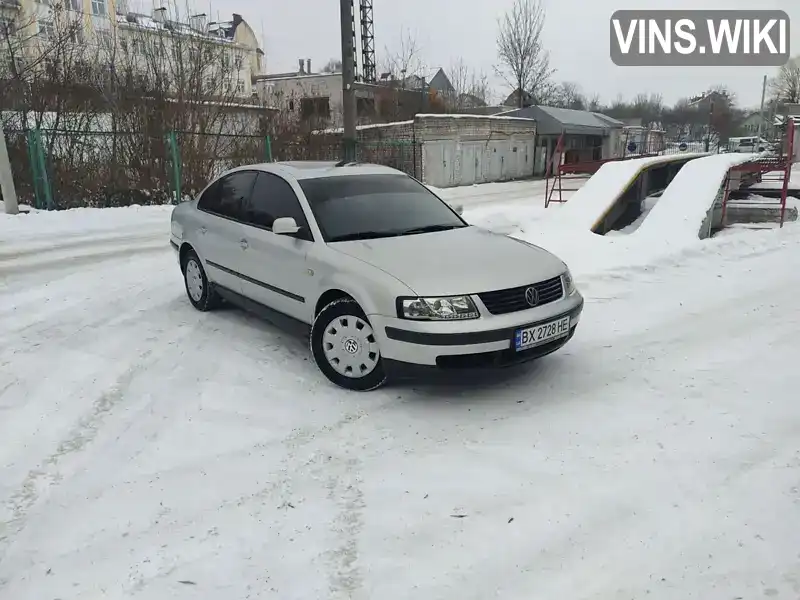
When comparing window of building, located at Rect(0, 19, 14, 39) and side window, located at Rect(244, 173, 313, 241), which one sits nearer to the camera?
side window, located at Rect(244, 173, 313, 241)

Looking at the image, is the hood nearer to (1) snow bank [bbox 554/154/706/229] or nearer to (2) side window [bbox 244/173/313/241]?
(2) side window [bbox 244/173/313/241]

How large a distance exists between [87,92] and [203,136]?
8.89ft

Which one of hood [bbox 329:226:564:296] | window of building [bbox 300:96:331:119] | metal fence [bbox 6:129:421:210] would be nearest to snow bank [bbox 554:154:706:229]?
hood [bbox 329:226:564:296]

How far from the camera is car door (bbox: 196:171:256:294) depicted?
524cm

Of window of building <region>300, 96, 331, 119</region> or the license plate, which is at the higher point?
window of building <region>300, 96, 331, 119</region>

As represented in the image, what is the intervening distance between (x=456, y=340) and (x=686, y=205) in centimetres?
894

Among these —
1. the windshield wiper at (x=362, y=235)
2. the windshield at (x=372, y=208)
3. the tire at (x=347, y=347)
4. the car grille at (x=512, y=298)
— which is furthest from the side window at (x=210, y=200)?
the car grille at (x=512, y=298)

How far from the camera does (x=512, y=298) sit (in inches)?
149

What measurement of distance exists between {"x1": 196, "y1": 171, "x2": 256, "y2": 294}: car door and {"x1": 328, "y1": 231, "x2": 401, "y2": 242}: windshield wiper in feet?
3.72

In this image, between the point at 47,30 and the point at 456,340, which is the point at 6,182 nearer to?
the point at 47,30

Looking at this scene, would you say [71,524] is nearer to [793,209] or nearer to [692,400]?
[692,400]

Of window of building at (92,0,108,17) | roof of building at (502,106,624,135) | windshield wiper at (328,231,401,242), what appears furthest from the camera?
window of building at (92,0,108,17)

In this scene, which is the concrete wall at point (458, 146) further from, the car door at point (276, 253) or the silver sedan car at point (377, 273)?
the car door at point (276, 253)

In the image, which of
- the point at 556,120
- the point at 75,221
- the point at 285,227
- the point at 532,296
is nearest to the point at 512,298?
the point at 532,296
